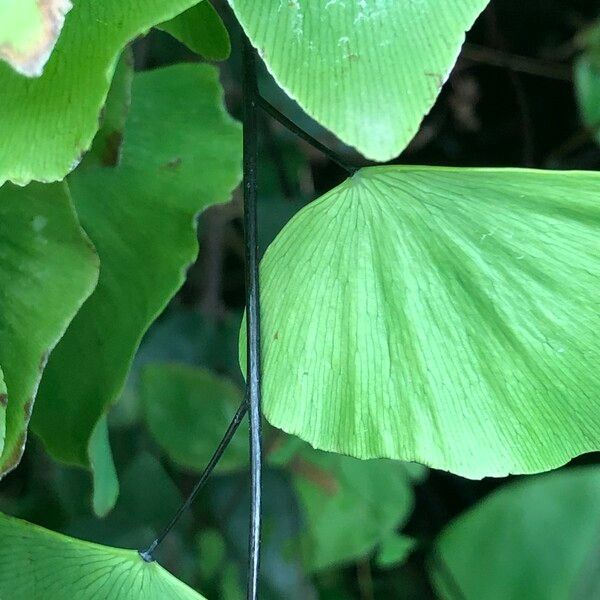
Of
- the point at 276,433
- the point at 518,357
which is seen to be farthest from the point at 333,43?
the point at 276,433

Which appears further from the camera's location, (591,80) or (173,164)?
(591,80)

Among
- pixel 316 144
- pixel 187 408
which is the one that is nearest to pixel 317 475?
pixel 187 408

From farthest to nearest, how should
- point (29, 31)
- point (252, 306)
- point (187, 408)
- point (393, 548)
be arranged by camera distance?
point (393, 548)
point (187, 408)
point (252, 306)
point (29, 31)

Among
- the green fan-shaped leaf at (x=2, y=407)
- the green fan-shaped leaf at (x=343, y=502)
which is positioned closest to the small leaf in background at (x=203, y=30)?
the green fan-shaped leaf at (x=2, y=407)

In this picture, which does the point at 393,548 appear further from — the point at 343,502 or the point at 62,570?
the point at 62,570

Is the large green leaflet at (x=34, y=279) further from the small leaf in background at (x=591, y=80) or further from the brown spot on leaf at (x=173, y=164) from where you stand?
the small leaf in background at (x=591, y=80)

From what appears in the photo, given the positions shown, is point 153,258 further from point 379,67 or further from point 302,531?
point 302,531
